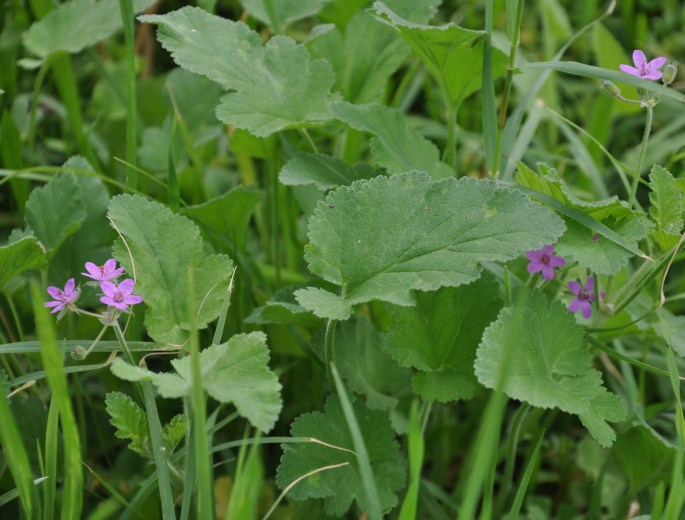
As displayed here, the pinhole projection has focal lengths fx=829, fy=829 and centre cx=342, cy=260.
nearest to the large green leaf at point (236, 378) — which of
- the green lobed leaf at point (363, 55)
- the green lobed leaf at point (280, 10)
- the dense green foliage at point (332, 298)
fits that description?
the dense green foliage at point (332, 298)

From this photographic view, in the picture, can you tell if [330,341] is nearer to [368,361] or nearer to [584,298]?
[368,361]

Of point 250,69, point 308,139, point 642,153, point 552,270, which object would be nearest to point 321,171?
point 308,139

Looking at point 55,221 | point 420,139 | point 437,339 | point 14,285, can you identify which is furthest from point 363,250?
point 14,285

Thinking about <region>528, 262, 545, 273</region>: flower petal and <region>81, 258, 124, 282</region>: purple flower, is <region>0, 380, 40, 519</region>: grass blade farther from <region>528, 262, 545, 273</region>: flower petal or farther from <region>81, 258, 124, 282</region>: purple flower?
<region>528, 262, 545, 273</region>: flower petal

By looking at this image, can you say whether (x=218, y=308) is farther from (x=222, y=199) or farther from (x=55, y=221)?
(x=55, y=221)

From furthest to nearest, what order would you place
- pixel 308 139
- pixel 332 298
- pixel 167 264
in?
pixel 308 139, pixel 167 264, pixel 332 298
